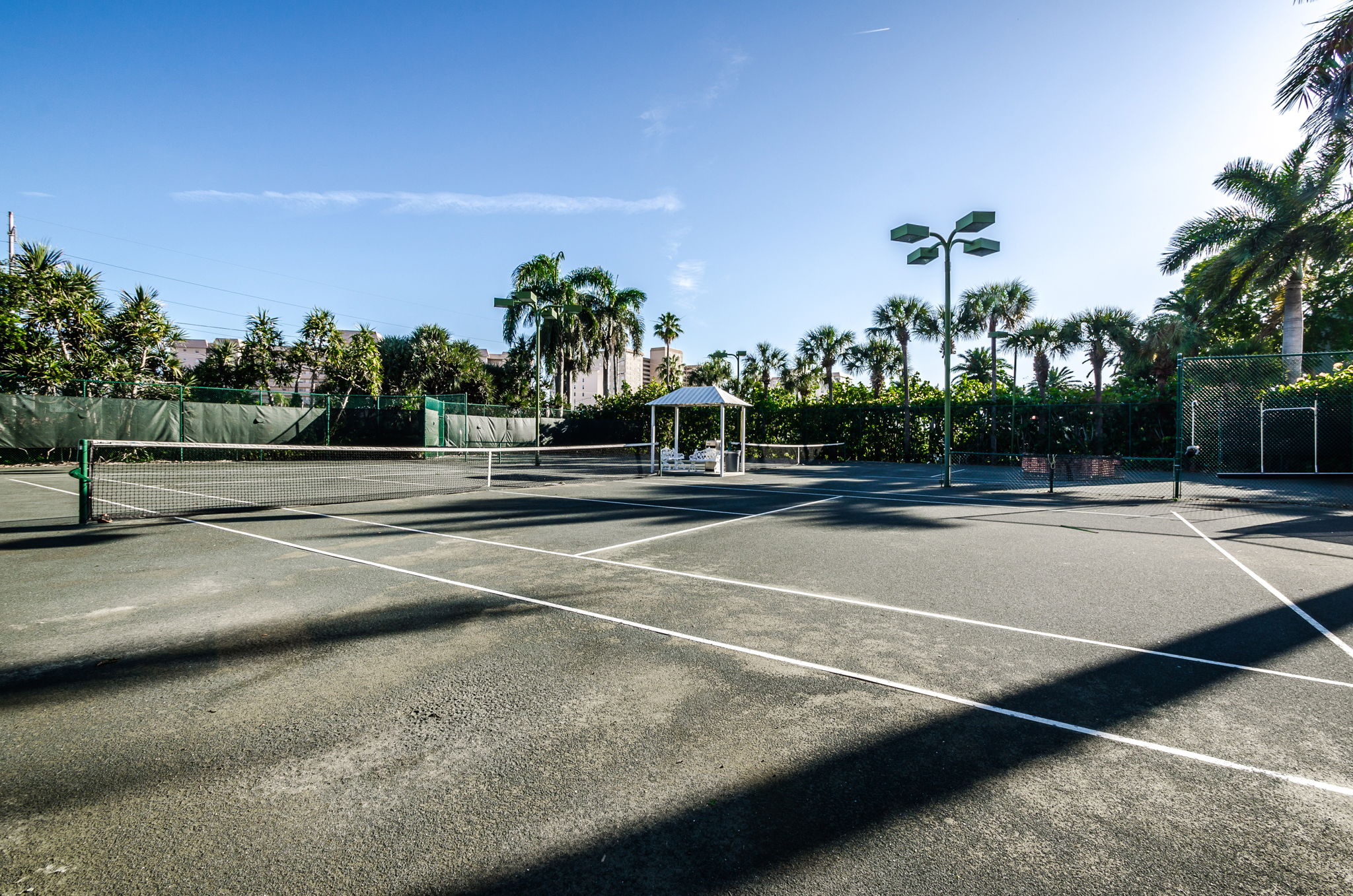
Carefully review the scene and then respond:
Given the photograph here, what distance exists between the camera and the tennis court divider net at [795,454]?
28906 millimetres

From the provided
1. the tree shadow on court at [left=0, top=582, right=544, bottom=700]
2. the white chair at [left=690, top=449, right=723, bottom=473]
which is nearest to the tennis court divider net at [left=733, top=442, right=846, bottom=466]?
the white chair at [left=690, top=449, right=723, bottom=473]

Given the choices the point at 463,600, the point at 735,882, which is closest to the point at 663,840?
the point at 735,882

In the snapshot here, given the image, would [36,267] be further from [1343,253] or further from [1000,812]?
[1343,253]

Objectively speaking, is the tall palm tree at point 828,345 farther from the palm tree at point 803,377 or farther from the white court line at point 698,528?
the white court line at point 698,528

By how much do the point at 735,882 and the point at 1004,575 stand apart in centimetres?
567

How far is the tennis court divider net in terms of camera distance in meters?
28.9

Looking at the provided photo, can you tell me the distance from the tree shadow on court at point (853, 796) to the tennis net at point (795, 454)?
23.8m

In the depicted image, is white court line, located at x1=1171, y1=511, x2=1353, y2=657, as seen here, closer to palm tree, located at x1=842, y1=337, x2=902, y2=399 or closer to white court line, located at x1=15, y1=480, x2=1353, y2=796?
white court line, located at x1=15, y1=480, x2=1353, y2=796

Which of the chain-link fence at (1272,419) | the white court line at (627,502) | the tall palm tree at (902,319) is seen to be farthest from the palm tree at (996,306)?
the white court line at (627,502)

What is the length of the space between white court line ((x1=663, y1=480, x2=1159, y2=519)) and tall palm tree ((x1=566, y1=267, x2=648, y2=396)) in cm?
2949

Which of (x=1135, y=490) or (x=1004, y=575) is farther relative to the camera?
(x=1135, y=490)

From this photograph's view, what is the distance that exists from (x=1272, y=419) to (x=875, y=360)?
3529 cm

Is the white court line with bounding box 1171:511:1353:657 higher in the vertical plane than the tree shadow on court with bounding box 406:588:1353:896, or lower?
higher

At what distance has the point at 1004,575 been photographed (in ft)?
22.1
